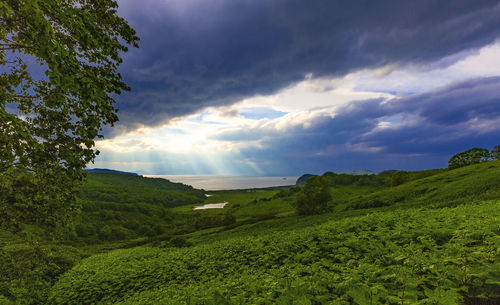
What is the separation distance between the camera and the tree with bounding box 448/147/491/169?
287ft

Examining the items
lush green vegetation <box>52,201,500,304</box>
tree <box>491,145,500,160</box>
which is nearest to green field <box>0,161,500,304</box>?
lush green vegetation <box>52,201,500,304</box>

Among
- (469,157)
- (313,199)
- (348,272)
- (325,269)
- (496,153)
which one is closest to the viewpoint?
(348,272)

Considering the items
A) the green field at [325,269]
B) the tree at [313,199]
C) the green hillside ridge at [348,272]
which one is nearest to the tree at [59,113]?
the green field at [325,269]

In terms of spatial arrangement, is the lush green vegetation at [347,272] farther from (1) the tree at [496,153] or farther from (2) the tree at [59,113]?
(1) the tree at [496,153]

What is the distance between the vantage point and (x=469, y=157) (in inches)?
3524

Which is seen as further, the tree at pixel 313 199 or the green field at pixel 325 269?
the tree at pixel 313 199

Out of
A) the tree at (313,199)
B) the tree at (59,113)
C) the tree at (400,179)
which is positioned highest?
the tree at (59,113)

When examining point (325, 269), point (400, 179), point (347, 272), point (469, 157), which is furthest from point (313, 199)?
point (469, 157)

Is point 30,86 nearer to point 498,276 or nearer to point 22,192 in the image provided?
point 22,192

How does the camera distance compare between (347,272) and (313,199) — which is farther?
(313,199)

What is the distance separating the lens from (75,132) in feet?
32.4

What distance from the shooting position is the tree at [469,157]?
8738cm

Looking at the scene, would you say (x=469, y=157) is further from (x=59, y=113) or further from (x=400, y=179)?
(x=59, y=113)

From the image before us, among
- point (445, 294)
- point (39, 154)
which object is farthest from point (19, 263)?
point (445, 294)
